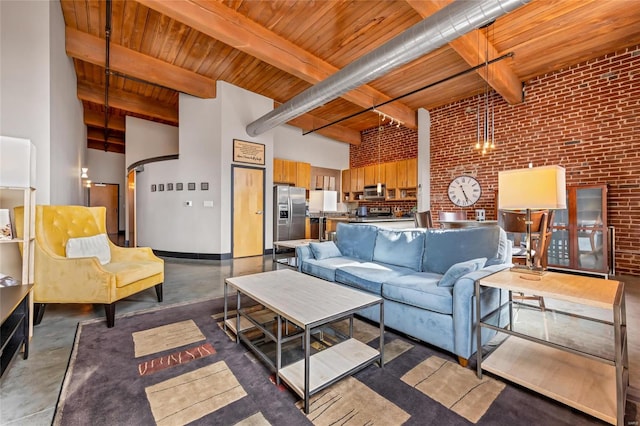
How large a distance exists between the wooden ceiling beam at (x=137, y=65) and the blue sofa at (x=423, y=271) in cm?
405

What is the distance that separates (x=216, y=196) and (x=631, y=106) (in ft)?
23.2

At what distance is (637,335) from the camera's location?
2.25 m

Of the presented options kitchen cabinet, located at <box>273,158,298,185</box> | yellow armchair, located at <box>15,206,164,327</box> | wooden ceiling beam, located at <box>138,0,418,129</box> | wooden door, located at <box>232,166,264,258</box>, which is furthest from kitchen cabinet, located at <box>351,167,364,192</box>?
yellow armchair, located at <box>15,206,164,327</box>

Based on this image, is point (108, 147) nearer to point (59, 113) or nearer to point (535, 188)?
point (59, 113)

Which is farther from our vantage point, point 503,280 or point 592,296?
point 503,280

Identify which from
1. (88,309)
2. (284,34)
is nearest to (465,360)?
(88,309)

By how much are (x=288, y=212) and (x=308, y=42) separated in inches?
146

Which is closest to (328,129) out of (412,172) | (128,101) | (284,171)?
(284,171)

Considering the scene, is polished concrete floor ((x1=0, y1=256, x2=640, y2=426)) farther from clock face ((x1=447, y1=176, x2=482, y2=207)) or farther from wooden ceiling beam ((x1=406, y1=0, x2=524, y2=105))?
wooden ceiling beam ((x1=406, y1=0, x2=524, y2=105))

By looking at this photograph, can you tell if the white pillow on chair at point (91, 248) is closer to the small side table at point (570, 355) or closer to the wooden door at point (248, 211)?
the wooden door at point (248, 211)

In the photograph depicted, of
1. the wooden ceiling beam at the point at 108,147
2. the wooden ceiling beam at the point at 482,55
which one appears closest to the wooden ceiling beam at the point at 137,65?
the wooden ceiling beam at the point at 482,55

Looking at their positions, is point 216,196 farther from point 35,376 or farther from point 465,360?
point 465,360

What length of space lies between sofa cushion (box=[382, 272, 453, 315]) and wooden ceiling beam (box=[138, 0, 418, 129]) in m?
3.43

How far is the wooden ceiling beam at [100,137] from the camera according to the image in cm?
878
